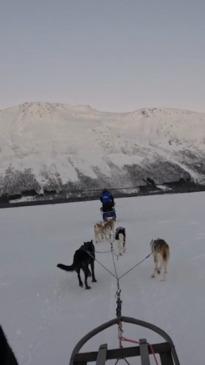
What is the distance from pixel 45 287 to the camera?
31.2ft

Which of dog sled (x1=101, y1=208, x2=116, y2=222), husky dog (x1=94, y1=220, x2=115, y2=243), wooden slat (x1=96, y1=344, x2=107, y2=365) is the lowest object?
wooden slat (x1=96, y1=344, x2=107, y2=365)

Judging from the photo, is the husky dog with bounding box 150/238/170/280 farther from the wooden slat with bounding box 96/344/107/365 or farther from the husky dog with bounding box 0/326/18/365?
the husky dog with bounding box 0/326/18/365

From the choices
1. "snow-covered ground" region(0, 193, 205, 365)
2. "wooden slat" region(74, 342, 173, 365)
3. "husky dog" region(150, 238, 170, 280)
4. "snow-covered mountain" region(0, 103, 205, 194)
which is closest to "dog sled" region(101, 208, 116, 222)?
"snow-covered ground" region(0, 193, 205, 365)

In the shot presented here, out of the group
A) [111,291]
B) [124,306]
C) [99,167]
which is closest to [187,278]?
[111,291]

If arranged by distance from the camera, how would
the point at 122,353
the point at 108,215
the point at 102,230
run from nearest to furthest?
the point at 122,353 → the point at 102,230 → the point at 108,215

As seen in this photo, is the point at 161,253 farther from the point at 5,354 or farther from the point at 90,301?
the point at 5,354

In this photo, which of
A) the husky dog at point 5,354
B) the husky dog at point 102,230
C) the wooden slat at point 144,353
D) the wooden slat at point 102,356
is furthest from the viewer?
the husky dog at point 102,230

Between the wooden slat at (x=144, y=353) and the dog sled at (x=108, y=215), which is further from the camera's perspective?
the dog sled at (x=108, y=215)

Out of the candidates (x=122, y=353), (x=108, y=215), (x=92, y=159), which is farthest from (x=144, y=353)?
(x=92, y=159)

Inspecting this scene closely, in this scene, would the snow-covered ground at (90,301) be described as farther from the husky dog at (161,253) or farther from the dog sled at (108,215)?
the dog sled at (108,215)

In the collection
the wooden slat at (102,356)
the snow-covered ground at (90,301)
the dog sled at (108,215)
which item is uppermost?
the dog sled at (108,215)

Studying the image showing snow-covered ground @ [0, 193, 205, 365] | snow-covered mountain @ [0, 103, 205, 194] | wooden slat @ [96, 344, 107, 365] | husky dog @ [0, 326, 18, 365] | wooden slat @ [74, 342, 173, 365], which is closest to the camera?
husky dog @ [0, 326, 18, 365]

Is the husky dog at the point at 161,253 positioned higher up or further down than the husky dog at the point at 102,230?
further down

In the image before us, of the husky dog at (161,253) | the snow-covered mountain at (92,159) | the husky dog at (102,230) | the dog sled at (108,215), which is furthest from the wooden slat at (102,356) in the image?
the snow-covered mountain at (92,159)
